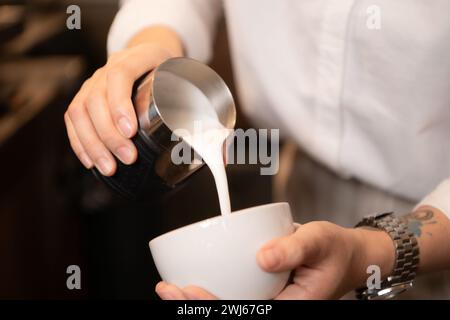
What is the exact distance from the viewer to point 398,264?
61 centimetres

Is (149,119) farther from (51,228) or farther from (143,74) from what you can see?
(51,228)

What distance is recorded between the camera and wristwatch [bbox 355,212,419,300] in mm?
610

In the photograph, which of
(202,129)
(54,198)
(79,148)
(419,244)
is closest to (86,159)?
(79,148)

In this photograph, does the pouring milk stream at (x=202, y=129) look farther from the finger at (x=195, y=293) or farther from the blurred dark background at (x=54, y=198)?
the blurred dark background at (x=54, y=198)

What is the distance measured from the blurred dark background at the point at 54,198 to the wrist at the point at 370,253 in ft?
1.72

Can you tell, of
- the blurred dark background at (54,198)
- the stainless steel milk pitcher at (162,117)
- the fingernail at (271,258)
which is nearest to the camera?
the fingernail at (271,258)

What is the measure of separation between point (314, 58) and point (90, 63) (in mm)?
953

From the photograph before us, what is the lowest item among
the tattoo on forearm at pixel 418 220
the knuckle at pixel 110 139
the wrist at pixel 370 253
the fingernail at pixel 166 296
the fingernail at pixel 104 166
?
the fingernail at pixel 166 296

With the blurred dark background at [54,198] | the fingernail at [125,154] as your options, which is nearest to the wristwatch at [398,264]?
the fingernail at [125,154]

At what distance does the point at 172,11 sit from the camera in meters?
0.85

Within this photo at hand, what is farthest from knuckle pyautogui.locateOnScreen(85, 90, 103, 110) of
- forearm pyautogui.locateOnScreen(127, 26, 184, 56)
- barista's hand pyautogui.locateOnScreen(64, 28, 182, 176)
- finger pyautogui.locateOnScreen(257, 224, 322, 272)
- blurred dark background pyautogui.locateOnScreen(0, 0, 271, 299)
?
blurred dark background pyautogui.locateOnScreen(0, 0, 271, 299)

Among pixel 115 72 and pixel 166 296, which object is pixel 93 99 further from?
pixel 166 296

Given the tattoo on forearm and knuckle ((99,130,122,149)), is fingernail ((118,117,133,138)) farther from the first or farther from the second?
the tattoo on forearm

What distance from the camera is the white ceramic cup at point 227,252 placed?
0.49 m
